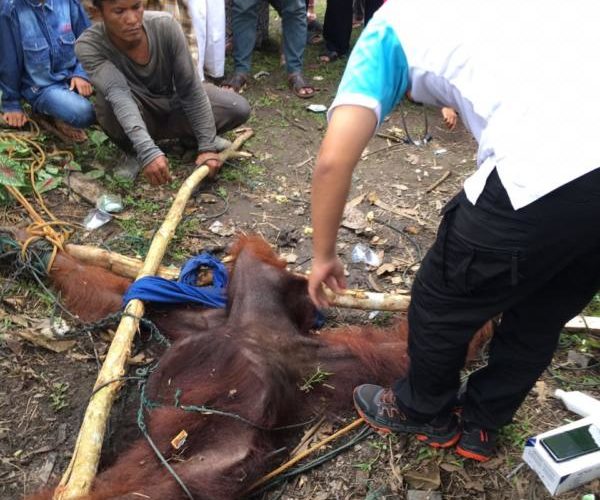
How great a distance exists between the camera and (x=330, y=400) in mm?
2543

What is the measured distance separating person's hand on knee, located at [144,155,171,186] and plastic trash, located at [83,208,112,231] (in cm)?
40

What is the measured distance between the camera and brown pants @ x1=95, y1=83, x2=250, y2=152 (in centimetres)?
399

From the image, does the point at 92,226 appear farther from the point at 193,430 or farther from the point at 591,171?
the point at 591,171

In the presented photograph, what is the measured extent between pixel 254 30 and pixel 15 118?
247 centimetres

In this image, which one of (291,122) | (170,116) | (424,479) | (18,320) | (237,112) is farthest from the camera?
(291,122)

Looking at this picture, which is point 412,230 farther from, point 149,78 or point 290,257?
point 149,78

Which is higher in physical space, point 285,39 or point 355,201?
point 285,39

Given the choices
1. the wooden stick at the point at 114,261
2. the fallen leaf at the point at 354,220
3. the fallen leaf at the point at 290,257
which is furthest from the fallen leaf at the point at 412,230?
the wooden stick at the point at 114,261

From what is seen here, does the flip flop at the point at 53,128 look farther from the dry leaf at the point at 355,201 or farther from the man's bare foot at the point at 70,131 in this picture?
the dry leaf at the point at 355,201

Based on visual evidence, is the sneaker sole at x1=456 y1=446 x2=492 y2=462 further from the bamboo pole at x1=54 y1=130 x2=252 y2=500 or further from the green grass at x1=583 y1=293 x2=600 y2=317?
the bamboo pole at x1=54 y1=130 x2=252 y2=500

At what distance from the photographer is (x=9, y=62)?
400 centimetres

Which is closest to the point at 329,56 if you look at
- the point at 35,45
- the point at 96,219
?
the point at 35,45

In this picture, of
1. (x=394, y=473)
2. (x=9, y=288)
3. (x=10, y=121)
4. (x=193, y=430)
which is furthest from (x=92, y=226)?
(x=394, y=473)

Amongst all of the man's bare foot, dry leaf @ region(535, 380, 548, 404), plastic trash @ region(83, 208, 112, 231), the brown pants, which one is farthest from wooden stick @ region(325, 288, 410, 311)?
the man's bare foot
